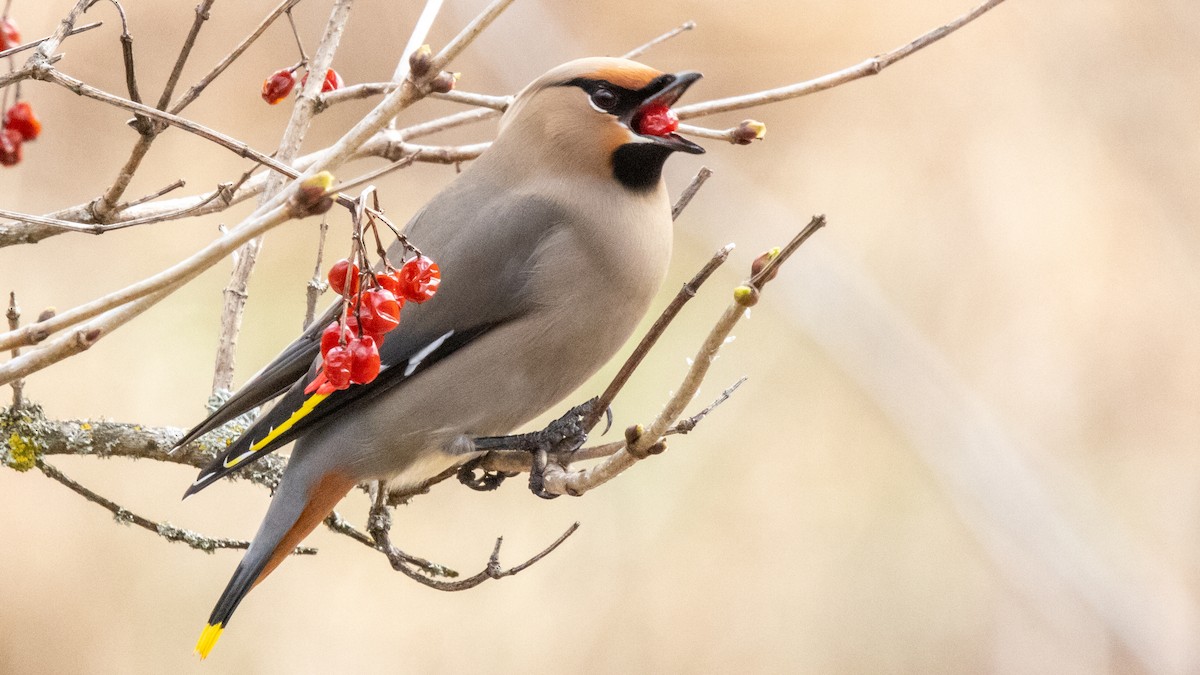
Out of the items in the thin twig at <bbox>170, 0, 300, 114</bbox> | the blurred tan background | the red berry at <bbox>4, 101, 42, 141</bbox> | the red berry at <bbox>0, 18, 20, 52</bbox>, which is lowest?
the blurred tan background

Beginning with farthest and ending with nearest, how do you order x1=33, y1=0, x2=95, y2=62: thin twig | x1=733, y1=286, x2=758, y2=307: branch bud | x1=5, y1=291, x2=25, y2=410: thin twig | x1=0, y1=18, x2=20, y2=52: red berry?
x1=0, y1=18, x2=20, y2=52: red berry < x1=5, y1=291, x2=25, y2=410: thin twig < x1=33, y1=0, x2=95, y2=62: thin twig < x1=733, y1=286, x2=758, y2=307: branch bud

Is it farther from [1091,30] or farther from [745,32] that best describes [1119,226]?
[745,32]

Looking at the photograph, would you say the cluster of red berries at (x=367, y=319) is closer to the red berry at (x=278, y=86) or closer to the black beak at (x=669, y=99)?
the red berry at (x=278, y=86)

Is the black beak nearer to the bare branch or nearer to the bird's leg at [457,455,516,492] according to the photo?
the bird's leg at [457,455,516,492]

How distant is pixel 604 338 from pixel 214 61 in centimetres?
360

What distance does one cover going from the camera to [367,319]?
1.90 metres

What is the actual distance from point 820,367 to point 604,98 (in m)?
3.41

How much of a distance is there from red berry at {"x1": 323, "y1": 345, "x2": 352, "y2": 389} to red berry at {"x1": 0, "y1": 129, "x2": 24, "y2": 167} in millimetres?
926

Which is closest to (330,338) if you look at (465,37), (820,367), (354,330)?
(354,330)

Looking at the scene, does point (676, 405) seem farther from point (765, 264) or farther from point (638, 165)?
point (638, 165)

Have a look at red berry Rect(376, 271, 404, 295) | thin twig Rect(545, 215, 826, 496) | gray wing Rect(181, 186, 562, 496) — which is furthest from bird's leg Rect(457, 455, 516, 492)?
red berry Rect(376, 271, 404, 295)

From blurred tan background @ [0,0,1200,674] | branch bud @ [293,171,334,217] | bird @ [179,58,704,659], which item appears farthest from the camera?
blurred tan background @ [0,0,1200,674]

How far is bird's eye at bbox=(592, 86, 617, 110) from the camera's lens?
2.81 meters

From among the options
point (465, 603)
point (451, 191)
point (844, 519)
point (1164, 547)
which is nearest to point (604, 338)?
point (451, 191)
